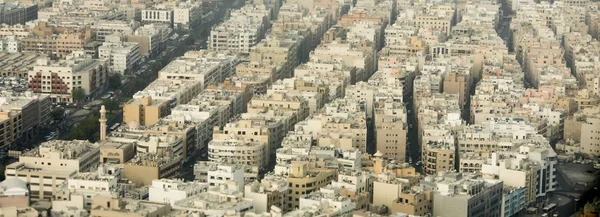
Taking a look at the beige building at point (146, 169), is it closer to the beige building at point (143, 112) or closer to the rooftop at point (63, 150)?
the rooftop at point (63, 150)

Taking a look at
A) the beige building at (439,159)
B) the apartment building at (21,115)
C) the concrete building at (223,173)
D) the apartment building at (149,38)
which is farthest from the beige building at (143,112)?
the apartment building at (149,38)

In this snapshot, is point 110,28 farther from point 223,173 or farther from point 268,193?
point 268,193

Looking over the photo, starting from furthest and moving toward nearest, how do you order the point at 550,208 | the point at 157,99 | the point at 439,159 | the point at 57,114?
the point at 57,114 < the point at 157,99 < the point at 439,159 < the point at 550,208

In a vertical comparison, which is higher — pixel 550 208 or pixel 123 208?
pixel 123 208

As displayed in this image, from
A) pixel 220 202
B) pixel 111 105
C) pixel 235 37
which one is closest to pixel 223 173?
pixel 220 202

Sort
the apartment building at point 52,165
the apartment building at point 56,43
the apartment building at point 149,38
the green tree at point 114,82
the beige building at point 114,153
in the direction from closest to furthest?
the apartment building at point 52,165, the beige building at point 114,153, the green tree at point 114,82, the apartment building at point 56,43, the apartment building at point 149,38
